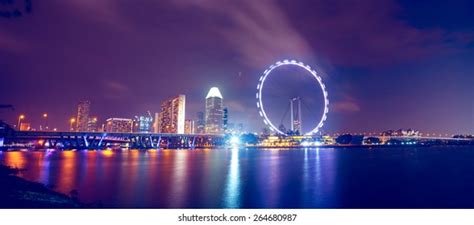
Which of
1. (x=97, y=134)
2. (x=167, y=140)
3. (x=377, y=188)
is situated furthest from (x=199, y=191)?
(x=167, y=140)

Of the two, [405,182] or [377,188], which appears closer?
[377,188]

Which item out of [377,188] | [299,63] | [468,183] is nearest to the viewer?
[377,188]

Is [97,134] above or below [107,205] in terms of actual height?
above
